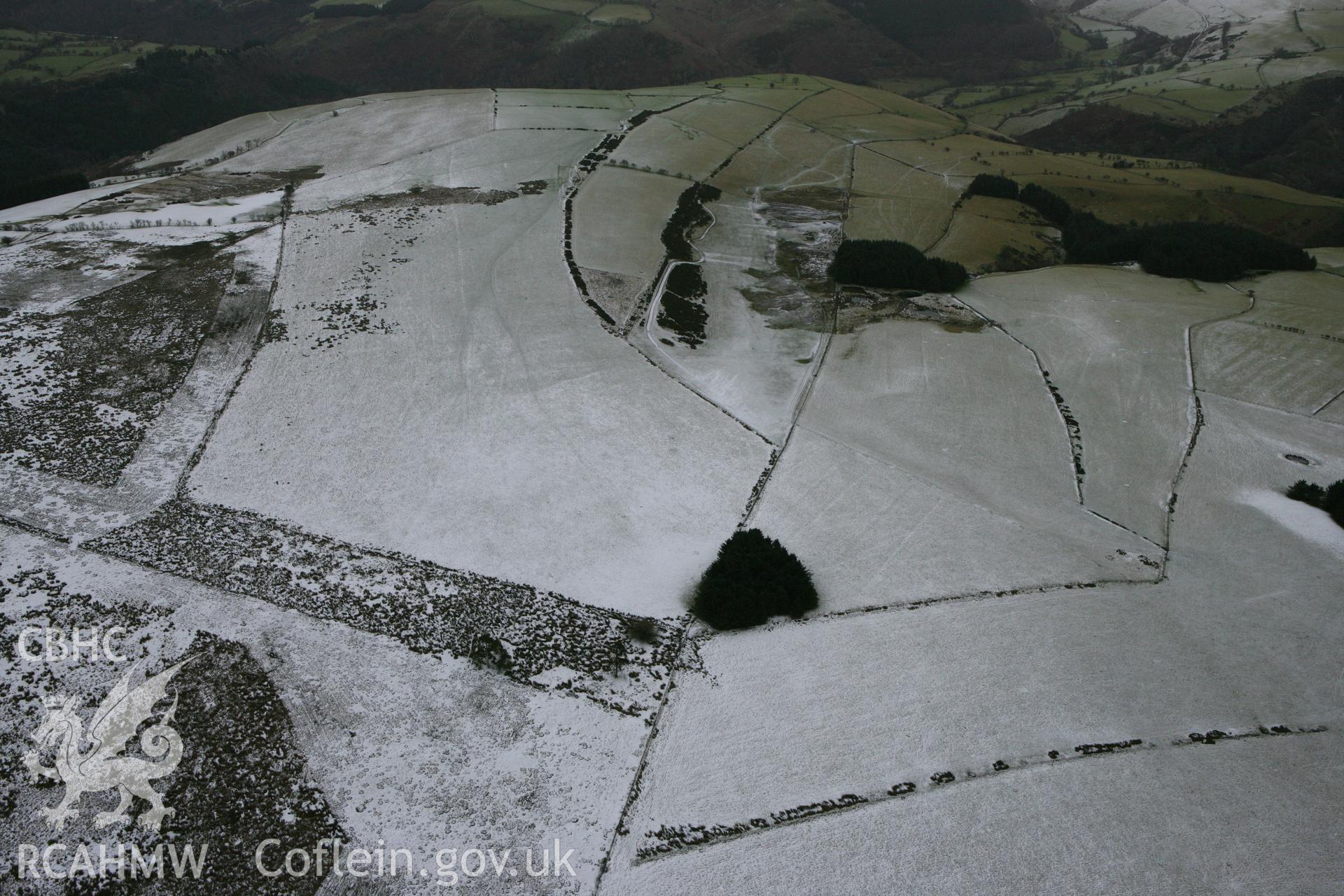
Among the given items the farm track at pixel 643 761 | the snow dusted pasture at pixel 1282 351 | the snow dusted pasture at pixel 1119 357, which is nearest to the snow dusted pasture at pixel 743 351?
the snow dusted pasture at pixel 1119 357

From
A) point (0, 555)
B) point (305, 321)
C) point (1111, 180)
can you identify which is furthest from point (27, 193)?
point (1111, 180)

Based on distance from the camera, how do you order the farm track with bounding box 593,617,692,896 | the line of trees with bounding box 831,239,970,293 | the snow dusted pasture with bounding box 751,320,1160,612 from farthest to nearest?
1. the line of trees with bounding box 831,239,970,293
2. the snow dusted pasture with bounding box 751,320,1160,612
3. the farm track with bounding box 593,617,692,896

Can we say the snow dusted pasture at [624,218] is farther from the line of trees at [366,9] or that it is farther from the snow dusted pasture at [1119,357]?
the line of trees at [366,9]

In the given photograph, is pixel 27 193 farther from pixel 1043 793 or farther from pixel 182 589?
pixel 1043 793

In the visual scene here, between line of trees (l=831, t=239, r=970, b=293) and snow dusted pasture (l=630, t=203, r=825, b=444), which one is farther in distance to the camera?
line of trees (l=831, t=239, r=970, b=293)

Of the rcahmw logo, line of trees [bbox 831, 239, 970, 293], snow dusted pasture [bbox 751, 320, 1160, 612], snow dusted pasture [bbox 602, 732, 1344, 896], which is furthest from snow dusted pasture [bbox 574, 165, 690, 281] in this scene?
snow dusted pasture [bbox 602, 732, 1344, 896]

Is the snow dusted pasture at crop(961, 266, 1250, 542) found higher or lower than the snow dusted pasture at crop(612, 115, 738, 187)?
lower

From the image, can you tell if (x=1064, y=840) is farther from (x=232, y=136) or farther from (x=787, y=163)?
(x=232, y=136)

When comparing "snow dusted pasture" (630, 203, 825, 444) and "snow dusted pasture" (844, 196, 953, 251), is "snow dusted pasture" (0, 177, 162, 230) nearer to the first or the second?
"snow dusted pasture" (630, 203, 825, 444)
